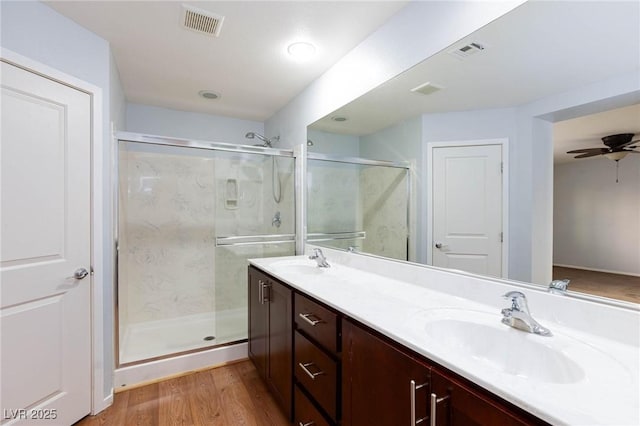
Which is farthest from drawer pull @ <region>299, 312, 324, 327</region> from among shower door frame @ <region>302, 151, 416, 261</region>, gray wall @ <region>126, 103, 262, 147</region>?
gray wall @ <region>126, 103, 262, 147</region>

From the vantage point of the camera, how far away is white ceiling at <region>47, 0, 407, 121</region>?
1.63 meters

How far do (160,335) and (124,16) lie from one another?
2.62 meters

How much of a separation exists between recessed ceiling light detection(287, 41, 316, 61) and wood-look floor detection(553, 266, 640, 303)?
1876 mm

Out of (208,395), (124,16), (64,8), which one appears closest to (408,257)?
(208,395)

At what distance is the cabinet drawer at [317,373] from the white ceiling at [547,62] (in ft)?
3.98

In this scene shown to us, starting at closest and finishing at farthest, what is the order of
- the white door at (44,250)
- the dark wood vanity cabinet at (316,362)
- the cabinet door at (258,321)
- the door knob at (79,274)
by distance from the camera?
the dark wood vanity cabinet at (316,362) → the white door at (44,250) → the door knob at (79,274) → the cabinet door at (258,321)

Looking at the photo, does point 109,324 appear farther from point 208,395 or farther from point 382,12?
point 382,12

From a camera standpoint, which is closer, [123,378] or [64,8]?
[64,8]

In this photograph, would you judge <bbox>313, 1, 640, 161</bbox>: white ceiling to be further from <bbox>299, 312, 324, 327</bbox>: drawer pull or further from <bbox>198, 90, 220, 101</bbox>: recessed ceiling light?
<bbox>198, 90, 220, 101</bbox>: recessed ceiling light

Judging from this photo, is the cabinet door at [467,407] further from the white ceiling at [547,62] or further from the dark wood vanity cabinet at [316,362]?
the white ceiling at [547,62]

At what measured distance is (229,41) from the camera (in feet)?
6.36

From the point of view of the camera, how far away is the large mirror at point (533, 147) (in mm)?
916

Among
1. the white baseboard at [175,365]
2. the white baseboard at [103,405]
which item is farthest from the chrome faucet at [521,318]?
the white baseboard at [103,405]

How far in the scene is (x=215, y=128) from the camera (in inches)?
135
